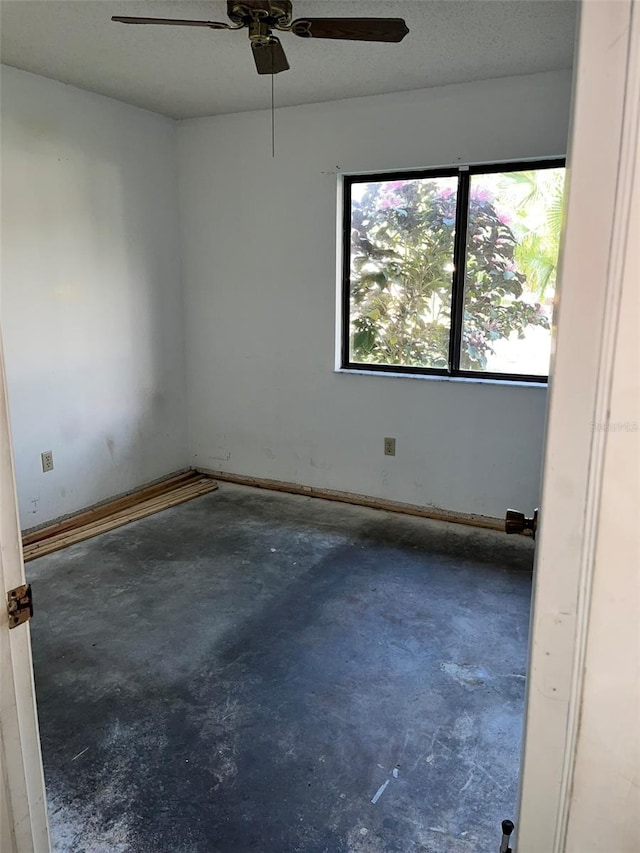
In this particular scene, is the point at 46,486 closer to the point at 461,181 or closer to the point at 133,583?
the point at 133,583

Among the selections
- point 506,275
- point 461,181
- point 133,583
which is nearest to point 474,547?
point 506,275

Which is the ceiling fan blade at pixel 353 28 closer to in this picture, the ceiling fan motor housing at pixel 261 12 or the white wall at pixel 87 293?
the ceiling fan motor housing at pixel 261 12

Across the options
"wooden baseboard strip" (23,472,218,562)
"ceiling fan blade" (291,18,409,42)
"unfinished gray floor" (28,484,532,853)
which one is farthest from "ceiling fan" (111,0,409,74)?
"wooden baseboard strip" (23,472,218,562)

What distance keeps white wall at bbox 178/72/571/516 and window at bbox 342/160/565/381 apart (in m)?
0.12

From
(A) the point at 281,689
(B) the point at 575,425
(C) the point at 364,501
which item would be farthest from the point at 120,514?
(B) the point at 575,425

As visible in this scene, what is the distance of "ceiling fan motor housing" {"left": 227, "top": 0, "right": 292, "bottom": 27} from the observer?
2121mm

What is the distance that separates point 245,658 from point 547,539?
1.80 m

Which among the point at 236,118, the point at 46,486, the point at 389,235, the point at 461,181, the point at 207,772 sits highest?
the point at 236,118

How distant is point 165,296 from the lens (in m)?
4.23

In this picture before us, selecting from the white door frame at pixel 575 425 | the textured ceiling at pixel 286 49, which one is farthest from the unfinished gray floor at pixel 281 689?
the textured ceiling at pixel 286 49

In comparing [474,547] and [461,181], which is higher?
[461,181]

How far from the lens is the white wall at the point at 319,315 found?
3332mm

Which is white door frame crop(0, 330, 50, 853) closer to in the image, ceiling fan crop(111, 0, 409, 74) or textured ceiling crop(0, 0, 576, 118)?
ceiling fan crop(111, 0, 409, 74)

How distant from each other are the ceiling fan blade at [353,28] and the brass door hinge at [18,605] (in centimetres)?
204
